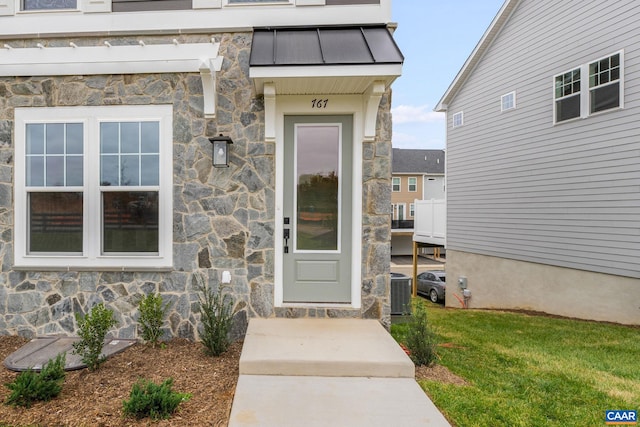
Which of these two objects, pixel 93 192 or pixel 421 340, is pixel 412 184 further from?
pixel 93 192

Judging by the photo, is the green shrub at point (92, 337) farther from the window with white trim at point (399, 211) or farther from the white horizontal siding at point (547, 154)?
the window with white trim at point (399, 211)

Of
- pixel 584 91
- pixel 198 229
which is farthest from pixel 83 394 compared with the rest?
pixel 584 91

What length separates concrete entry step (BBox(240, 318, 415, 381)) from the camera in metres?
3.02

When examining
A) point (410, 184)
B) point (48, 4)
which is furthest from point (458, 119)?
point (410, 184)

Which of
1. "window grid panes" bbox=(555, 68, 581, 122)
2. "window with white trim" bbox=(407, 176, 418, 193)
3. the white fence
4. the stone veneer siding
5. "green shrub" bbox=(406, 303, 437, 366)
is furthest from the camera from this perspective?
"window with white trim" bbox=(407, 176, 418, 193)

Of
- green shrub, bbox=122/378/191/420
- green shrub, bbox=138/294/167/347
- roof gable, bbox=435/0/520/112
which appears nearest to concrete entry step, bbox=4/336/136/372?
green shrub, bbox=138/294/167/347

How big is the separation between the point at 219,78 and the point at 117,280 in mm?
2763

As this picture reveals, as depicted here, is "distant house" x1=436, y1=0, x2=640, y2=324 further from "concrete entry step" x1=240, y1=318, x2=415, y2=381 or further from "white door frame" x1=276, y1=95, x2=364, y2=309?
"concrete entry step" x1=240, y1=318, x2=415, y2=381

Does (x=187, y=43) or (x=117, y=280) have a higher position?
(x=187, y=43)

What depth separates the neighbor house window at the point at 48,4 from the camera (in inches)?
166

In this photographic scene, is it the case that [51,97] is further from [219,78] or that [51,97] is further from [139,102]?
[219,78]

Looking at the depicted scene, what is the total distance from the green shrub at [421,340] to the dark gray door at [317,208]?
2.98ft

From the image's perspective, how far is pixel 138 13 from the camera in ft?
13.6

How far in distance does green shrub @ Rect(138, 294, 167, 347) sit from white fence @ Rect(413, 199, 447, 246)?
10.3m
